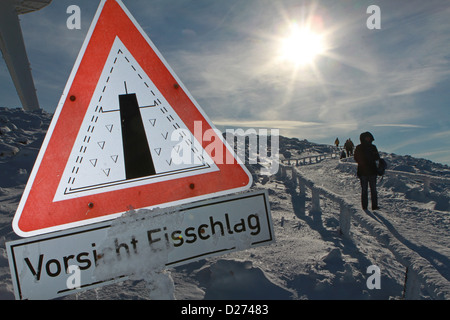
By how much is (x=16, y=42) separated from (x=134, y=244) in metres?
18.6

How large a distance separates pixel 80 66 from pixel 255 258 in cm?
285

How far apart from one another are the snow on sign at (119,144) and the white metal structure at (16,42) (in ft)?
57.9

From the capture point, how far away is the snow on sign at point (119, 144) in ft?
5.63

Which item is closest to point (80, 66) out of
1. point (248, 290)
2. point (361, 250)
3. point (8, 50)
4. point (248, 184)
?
point (248, 184)

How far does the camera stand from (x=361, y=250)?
157 inches

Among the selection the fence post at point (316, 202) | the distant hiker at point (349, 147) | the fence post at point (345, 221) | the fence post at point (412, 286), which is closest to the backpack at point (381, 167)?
the fence post at point (316, 202)

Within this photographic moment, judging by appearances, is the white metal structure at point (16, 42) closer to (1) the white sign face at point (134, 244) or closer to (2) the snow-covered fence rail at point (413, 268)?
(1) the white sign face at point (134, 244)

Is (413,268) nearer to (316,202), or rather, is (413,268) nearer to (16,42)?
(316,202)

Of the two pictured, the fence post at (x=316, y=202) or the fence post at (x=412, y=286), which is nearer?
the fence post at (x=412, y=286)

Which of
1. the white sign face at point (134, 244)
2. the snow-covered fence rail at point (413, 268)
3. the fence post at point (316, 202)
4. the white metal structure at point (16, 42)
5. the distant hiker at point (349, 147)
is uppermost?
the white metal structure at point (16, 42)

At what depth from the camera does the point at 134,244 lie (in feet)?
5.22

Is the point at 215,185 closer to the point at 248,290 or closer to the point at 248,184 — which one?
the point at 248,184

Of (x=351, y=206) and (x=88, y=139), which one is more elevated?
(x=88, y=139)

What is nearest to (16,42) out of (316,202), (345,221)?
(316,202)
